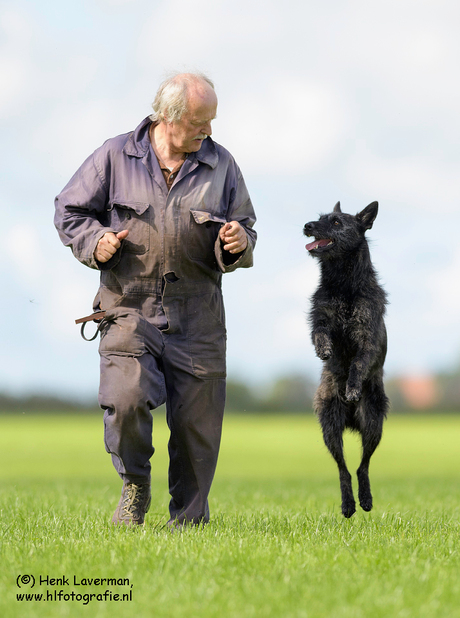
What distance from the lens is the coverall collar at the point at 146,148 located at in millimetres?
5090

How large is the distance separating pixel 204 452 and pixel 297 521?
2.92 feet

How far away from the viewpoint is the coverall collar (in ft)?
16.7

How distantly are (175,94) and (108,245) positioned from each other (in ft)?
3.54

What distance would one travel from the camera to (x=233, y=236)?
4836 millimetres

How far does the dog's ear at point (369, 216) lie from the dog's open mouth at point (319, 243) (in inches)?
13.5

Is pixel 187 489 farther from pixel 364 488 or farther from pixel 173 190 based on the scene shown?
pixel 173 190

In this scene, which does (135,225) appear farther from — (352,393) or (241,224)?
(352,393)

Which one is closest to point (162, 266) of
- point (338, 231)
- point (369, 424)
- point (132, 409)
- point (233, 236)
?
point (233, 236)

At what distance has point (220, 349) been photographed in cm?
527

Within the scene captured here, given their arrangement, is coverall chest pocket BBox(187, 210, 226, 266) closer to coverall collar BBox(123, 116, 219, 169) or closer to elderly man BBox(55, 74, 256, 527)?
elderly man BBox(55, 74, 256, 527)

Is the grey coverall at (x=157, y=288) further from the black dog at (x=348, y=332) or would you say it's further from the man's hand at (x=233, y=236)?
the black dog at (x=348, y=332)

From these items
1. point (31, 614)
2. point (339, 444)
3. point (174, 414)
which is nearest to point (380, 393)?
point (339, 444)

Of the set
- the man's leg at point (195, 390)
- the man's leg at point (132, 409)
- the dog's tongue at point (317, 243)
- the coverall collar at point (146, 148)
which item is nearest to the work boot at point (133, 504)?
the man's leg at point (132, 409)

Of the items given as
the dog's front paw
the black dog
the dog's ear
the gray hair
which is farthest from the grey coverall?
the dog's ear
